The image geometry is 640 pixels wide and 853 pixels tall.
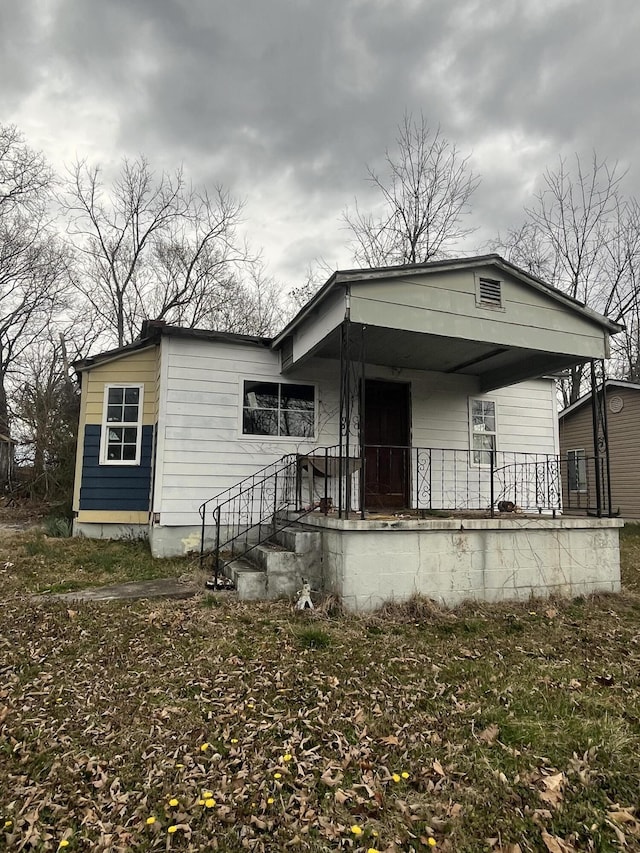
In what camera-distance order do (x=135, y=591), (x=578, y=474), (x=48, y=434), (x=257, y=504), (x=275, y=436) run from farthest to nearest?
(x=578, y=474)
(x=48, y=434)
(x=275, y=436)
(x=257, y=504)
(x=135, y=591)

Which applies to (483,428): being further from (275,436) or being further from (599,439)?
(275,436)

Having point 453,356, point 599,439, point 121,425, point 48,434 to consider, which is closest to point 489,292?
point 453,356

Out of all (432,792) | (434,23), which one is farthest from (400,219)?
(432,792)

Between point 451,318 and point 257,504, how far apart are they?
4314 mm

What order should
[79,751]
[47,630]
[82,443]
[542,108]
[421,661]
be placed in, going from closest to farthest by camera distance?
[79,751] → [421,661] → [47,630] → [82,443] → [542,108]

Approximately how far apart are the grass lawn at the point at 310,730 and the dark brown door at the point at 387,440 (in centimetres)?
371

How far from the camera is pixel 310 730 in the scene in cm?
323

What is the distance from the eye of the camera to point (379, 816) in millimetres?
2473

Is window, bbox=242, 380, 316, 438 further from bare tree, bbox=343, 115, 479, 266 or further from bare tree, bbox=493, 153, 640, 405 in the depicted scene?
bare tree, bbox=493, 153, 640, 405

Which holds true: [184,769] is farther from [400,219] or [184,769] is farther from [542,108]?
[400,219]

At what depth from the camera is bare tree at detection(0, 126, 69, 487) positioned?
59.4 feet

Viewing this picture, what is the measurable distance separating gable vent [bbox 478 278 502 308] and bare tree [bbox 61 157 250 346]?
1596 centimetres

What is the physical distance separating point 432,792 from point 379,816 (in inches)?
13.8

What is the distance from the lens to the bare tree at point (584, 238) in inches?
796
